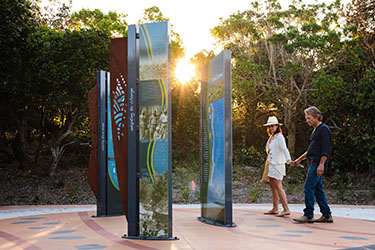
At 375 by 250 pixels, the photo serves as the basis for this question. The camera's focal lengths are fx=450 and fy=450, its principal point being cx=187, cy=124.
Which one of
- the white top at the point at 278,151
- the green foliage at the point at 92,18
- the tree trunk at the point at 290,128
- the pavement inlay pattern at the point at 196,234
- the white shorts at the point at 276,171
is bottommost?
the pavement inlay pattern at the point at 196,234

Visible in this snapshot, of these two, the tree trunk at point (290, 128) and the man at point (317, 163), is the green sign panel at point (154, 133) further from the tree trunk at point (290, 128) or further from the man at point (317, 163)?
the tree trunk at point (290, 128)

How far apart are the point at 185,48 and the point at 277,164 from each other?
545 inches

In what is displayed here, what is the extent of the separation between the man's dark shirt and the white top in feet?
2.75

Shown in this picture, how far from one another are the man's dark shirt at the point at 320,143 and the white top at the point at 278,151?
0.84m

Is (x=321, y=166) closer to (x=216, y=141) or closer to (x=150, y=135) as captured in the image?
(x=216, y=141)

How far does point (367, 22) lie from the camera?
1738cm

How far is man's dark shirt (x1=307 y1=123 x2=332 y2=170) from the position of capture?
681 cm

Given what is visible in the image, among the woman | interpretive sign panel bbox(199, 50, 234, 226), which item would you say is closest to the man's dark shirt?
the woman

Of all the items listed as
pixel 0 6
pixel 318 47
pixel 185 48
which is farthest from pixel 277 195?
pixel 185 48

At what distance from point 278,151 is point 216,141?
4.83 feet

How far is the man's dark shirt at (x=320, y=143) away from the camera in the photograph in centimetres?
681

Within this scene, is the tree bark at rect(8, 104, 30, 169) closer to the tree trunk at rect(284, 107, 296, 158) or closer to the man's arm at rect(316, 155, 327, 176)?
the tree trunk at rect(284, 107, 296, 158)

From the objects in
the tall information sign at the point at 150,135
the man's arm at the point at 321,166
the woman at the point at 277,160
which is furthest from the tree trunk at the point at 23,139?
the man's arm at the point at 321,166

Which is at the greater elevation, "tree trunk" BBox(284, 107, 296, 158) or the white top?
"tree trunk" BBox(284, 107, 296, 158)
